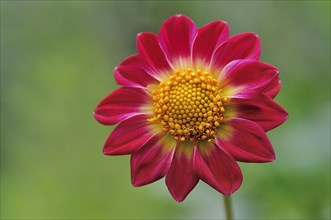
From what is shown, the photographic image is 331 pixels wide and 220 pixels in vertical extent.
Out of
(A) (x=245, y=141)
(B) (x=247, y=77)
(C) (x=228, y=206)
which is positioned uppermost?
(B) (x=247, y=77)

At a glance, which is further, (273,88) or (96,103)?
(96,103)

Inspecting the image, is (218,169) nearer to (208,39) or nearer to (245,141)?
(245,141)

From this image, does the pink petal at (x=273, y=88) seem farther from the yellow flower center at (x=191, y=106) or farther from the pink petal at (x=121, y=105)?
the pink petal at (x=121, y=105)

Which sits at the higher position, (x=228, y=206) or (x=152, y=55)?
(x=152, y=55)

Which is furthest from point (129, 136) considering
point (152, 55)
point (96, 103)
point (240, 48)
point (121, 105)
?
point (96, 103)

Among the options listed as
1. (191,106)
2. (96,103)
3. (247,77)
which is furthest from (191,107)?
(96,103)
